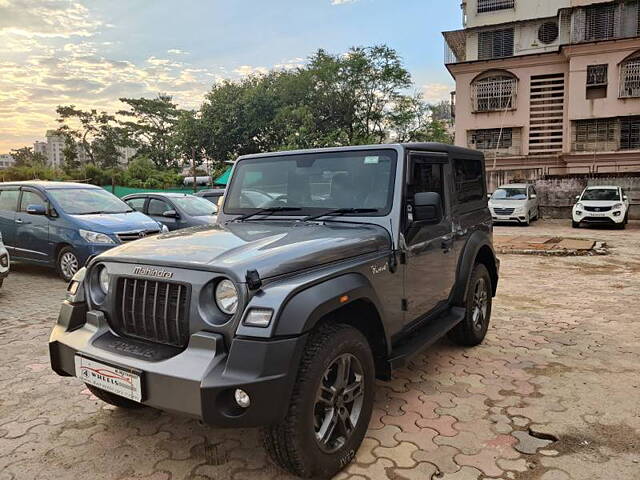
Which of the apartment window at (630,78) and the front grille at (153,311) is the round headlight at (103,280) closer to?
the front grille at (153,311)

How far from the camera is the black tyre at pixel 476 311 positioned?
4.53 metres

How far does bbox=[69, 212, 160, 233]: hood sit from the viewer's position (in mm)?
7910

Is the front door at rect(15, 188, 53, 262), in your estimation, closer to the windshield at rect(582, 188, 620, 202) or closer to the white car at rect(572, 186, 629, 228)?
the white car at rect(572, 186, 629, 228)

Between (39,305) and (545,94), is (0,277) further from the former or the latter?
(545,94)

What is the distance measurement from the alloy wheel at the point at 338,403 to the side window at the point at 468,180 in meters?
2.32

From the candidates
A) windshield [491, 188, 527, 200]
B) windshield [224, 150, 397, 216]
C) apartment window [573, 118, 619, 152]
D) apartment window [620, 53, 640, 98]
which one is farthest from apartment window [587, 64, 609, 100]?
windshield [224, 150, 397, 216]

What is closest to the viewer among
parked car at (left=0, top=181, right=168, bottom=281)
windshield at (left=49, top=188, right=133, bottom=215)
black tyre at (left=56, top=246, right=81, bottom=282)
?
parked car at (left=0, top=181, right=168, bottom=281)

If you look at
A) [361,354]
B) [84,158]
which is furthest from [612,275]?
[84,158]

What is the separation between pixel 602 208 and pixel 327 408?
17.5 meters

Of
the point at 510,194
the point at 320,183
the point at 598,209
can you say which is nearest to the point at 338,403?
the point at 320,183

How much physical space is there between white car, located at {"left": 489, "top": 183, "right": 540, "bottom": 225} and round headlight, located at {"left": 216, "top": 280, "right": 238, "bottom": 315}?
18071 mm

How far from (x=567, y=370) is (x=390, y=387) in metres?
1.59

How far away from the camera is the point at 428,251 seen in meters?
3.77

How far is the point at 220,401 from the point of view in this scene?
2215mm
